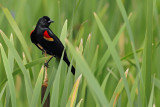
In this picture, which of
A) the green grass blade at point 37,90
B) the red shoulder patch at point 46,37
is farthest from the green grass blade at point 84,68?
the red shoulder patch at point 46,37

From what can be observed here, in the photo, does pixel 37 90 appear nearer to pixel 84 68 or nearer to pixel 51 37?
pixel 51 37

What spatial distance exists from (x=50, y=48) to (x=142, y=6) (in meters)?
1.76

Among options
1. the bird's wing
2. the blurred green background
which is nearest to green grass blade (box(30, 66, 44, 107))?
the blurred green background

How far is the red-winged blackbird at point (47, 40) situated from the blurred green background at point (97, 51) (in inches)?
1.5

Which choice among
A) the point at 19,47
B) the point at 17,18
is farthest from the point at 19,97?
the point at 17,18

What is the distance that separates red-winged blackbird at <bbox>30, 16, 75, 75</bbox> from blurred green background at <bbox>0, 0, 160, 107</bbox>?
4 cm

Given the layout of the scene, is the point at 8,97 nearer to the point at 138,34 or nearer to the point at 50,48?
the point at 50,48

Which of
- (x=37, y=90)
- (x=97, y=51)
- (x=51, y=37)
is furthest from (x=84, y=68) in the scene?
(x=97, y=51)

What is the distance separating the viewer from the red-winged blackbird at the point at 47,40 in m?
1.30

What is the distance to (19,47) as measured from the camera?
211 cm

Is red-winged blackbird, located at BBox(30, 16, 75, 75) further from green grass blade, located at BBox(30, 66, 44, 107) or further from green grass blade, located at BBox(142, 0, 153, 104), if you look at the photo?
green grass blade, located at BBox(142, 0, 153, 104)

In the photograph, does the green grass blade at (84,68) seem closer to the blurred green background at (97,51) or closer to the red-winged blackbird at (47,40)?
the blurred green background at (97,51)

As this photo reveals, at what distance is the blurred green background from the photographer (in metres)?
1.20

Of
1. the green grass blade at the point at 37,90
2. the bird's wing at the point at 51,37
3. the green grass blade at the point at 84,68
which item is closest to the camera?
the green grass blade at the point at 84,68
